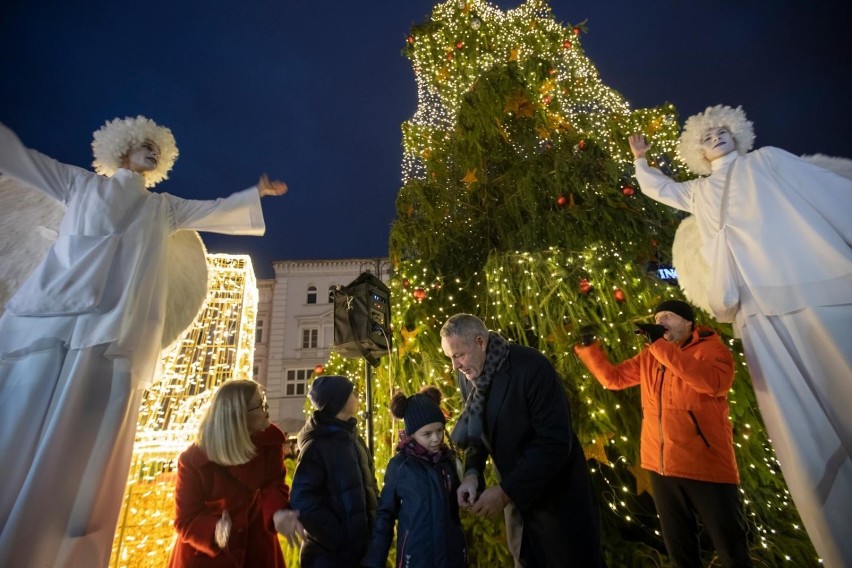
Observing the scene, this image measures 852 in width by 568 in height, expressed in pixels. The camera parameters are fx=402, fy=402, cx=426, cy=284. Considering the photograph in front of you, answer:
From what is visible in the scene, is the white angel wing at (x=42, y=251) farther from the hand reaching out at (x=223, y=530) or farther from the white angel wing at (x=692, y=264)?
the white angel wing at (x=692, y=264)

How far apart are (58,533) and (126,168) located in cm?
191

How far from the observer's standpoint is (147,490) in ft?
11.9

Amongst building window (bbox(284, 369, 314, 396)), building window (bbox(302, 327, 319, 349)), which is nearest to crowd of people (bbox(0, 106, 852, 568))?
building window (bbox(284, 369, 314, 396))

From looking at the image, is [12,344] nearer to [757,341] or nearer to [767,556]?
[757,341]

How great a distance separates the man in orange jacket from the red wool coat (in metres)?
2.08

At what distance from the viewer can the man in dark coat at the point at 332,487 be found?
1937mm

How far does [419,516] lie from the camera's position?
1.80 metres

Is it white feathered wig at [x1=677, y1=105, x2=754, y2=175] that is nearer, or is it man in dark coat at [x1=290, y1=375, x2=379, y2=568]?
man in dark coat at [x1=290, y1=375, x2=379, y2=568]

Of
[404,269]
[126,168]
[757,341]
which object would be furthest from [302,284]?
[757,341]

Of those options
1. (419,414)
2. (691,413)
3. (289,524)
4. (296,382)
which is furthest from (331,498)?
(296,382)

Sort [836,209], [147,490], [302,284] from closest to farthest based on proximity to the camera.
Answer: [836,209]
[147,490]
[302,284]

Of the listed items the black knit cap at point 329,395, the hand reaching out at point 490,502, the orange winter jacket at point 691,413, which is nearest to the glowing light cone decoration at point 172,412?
the black knit cap at point 329,395

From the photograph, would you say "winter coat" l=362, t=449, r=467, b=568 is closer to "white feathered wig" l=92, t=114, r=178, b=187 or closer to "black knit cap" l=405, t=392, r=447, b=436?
"black knit cap" l=405, t=392, r=447, b=436

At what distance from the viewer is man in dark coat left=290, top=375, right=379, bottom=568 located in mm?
1937
